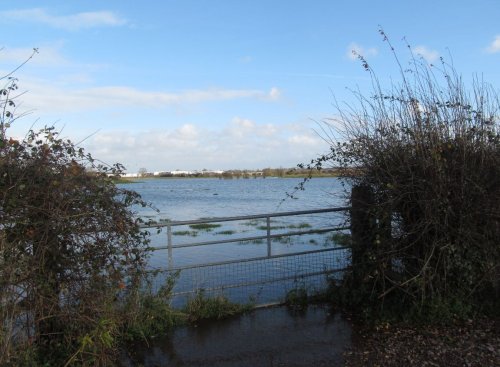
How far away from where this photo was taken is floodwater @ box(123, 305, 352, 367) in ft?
17.9

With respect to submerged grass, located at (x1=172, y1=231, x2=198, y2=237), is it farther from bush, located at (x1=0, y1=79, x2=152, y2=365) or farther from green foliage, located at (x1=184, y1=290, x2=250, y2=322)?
bush, located at (x1=0, y1=79, x2=152, y2=365)

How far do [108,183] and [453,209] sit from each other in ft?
13.4

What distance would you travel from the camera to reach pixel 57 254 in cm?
458

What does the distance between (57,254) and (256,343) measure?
260 centimetres

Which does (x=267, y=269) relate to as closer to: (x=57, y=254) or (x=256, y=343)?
(x=256, y=343)

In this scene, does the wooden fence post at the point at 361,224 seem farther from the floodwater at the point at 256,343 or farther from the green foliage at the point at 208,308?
the green foliage at the point at 208,308

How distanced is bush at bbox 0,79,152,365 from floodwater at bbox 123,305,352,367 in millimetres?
859

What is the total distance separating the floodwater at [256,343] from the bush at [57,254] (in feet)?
2.82

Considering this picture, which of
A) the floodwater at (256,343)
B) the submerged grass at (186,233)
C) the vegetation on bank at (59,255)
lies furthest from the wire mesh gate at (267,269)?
the submerged grass at (186,233)

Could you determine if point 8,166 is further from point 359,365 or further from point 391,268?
point 391,268

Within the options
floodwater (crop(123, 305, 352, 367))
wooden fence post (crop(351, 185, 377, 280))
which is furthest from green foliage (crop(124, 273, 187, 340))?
wooden fence post (crop(351, 185, 377, 280))

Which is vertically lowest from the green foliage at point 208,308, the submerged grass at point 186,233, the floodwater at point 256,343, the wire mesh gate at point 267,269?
the submerged grass at point 186,233

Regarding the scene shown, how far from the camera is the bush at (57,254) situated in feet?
14.0

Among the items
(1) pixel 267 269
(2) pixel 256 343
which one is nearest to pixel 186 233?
(1) pixel 267 269
